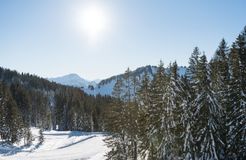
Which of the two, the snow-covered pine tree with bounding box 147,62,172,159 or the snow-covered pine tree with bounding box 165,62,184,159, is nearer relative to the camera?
the snow-covered pine tree with bounding box 165,62,184,159

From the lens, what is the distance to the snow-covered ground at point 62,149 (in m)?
70.6

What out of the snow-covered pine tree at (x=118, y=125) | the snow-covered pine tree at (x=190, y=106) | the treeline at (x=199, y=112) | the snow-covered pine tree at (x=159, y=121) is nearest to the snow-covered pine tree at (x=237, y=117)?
the treeline at (x=199, y=112)

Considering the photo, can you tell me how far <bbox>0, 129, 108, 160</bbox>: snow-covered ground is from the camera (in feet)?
232

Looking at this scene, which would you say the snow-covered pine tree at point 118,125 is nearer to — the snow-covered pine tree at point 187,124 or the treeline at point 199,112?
the treeline at point 199,112

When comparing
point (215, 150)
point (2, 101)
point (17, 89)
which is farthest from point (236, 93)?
point (17, 89)

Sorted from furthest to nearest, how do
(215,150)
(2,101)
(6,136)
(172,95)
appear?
(2,101)
(6,136)
(172,95)
(215,150)

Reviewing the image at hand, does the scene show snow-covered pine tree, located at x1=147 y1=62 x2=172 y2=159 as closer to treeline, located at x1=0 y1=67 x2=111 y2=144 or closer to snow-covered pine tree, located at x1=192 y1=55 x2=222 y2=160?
snow-covered pine tree, located at x1=192 y1=55 x2=222 y2=160

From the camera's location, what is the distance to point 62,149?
84.1 meters

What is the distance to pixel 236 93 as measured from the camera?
3105cm

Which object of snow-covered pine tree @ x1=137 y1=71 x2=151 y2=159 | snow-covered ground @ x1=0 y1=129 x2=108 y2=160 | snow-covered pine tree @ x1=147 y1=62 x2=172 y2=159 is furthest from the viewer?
snow-covered ground @ x1=0 y1=129 x2=108 y2=160

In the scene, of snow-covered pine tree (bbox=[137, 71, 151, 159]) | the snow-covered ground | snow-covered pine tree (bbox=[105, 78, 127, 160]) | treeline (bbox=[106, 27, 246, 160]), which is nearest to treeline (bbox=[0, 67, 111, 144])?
the snow-covered ground

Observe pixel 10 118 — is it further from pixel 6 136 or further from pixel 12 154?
pixel 12 154

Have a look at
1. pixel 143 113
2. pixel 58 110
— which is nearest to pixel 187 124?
pixel 143 113

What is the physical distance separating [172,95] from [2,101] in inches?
2679
